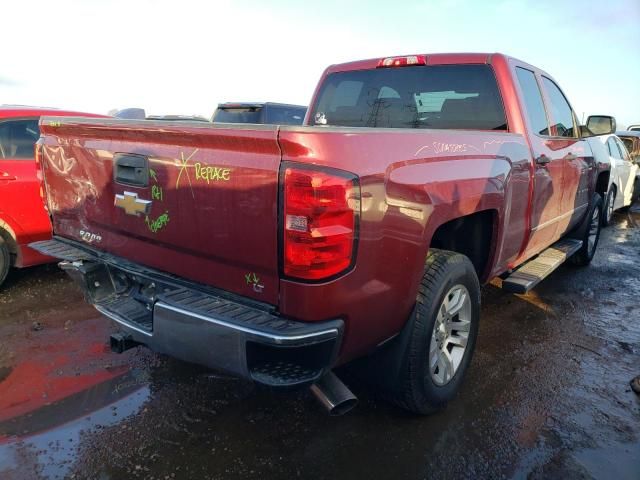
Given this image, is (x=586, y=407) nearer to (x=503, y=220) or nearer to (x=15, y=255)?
(x=503, y=220)

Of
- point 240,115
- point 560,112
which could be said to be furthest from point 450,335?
point 240,115

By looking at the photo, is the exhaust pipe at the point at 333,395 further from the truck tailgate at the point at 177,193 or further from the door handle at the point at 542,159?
the door handle at the point at 542,159

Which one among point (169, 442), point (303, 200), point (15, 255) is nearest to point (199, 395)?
point (169, 442)

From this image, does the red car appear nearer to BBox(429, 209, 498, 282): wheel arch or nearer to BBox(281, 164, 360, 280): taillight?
BBox(281, 164, 360, 280): taillight

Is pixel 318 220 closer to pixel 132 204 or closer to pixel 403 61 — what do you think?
pixel 132 204

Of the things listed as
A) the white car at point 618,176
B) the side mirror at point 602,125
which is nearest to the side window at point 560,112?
the side mirror at point 602,125

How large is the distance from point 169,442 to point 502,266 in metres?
2.51

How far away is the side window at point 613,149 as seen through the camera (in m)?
8.07

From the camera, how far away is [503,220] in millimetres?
3176

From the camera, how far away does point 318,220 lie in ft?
6.14

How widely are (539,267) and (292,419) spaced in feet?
8.65

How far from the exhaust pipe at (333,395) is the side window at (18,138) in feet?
12.8

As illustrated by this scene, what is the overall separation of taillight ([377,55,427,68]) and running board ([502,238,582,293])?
5.98ft

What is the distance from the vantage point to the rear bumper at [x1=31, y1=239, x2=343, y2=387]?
194 centimetres
